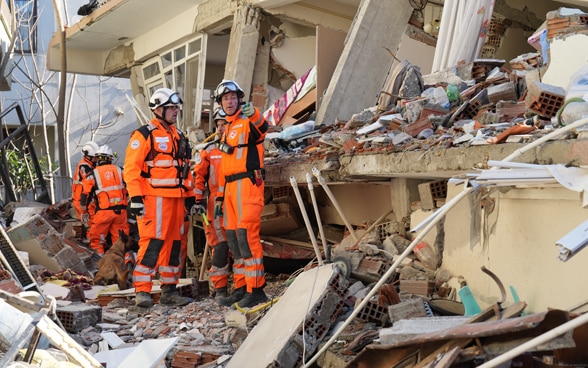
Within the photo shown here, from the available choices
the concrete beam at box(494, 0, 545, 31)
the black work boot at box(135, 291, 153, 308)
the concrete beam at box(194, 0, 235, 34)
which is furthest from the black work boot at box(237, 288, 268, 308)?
the concrete beam at box(194, 0, 235, 34)

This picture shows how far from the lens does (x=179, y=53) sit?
1483 centimetres

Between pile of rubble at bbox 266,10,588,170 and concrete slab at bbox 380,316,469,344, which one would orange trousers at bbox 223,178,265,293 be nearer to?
pile of rubble at bbox 266,10,588,170

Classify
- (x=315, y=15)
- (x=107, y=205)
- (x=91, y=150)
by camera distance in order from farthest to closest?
(x=315, y=15) → (x=91, y=150) → (x=107, y=205)

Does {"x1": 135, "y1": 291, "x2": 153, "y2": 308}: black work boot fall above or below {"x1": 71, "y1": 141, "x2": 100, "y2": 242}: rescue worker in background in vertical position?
below

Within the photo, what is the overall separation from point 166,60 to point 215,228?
25.1 feet

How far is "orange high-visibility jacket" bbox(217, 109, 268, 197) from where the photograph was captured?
24.8ft

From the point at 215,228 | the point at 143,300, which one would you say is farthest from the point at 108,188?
the point at 143,300

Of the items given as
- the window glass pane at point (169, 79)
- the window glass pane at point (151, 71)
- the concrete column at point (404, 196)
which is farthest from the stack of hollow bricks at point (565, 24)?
the window glass pane at point (151, 71)

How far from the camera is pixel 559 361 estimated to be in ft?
11.7

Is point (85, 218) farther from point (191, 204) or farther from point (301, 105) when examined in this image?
point (191, 204)

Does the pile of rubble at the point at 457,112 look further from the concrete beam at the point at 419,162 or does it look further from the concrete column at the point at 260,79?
the concrete column at the point at 260,79

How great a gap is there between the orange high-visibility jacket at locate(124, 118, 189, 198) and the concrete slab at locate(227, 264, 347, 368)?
235cm

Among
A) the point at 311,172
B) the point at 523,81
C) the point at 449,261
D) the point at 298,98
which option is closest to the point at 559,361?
the point at 449,261

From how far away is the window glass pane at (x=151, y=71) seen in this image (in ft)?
51.6
